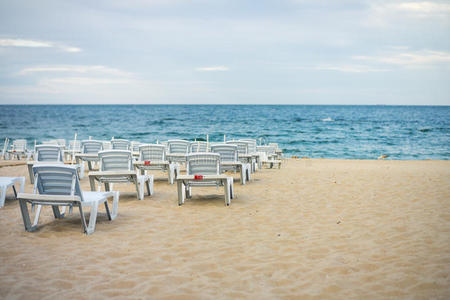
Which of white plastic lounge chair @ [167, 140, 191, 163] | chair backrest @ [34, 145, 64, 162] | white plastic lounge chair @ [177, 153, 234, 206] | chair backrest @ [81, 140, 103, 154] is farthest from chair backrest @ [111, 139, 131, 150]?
white plastic lounge chair @ [177, 153, 234, 206]

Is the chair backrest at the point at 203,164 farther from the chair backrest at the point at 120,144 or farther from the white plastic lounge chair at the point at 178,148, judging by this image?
the chair backrest at the point at 120,144

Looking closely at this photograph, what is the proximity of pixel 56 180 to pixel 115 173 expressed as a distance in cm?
215

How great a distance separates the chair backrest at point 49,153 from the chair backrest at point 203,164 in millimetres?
4455

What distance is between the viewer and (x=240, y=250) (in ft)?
16.8

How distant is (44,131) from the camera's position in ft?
147

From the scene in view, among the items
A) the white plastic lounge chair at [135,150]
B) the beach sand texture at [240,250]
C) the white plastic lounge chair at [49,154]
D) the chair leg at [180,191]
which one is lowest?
the beach sand texture at [240,250]

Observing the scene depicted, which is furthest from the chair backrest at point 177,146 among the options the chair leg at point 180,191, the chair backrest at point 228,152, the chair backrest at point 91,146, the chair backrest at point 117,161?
the chair leg at point 180,191

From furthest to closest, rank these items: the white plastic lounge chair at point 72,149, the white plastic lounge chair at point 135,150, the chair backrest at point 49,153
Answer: the white plastic lounge chair at point 72,149 < the white plastic lounge chair at point 135,150 < the chair backrest at point 49,153

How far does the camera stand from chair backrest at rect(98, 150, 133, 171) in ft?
27.1

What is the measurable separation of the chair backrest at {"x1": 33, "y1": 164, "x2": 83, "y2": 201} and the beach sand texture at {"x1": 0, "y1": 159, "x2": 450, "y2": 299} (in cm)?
63

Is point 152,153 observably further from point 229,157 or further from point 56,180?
point 56,180

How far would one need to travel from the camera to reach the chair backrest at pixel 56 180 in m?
5.64

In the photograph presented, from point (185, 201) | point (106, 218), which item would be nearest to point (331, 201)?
point (185, 201)

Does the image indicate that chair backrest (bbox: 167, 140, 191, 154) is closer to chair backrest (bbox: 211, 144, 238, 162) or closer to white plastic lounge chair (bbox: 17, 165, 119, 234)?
chair backrest (bbox: 211, 144, 238, 162)
